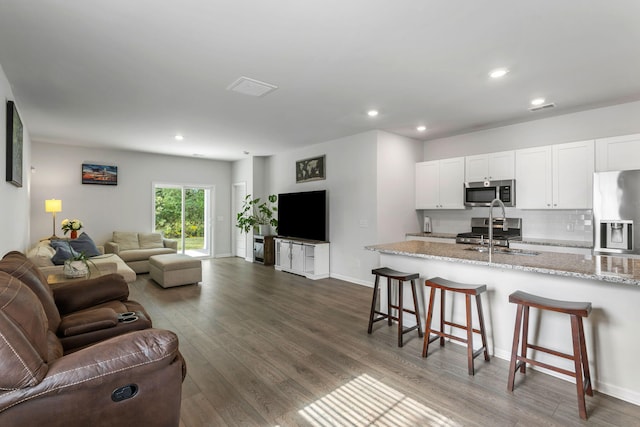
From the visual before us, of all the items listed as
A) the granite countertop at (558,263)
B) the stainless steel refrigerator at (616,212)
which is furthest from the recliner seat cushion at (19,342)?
the stainless steel refrigerator at (616,212)

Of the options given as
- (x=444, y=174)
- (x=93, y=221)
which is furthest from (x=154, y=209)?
(x=444, y=174)

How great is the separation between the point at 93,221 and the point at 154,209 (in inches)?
48.0

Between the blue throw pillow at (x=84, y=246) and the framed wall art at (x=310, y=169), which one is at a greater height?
the framed wall art at (x=310, y=169)

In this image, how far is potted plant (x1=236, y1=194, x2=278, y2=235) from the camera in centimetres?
739

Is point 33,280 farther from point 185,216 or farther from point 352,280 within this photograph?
point 185,216

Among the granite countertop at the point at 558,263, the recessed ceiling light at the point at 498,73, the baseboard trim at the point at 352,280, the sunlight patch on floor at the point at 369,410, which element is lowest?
the sunlight patch on floor at the point at 369,410

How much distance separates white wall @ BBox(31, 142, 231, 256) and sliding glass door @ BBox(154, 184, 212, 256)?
0.19m

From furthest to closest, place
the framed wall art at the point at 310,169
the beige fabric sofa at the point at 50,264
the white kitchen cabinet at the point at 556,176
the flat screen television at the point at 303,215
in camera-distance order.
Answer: the framed wall art at the point at 310,169 → the flat screen television at the point at 303,215 → the white kitchen cabinet at the point at 556,176 → the beige fabric sofa at the point at 50,264

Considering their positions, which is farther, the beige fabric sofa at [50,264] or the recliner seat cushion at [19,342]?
the beige fabric sofa at [50,264]

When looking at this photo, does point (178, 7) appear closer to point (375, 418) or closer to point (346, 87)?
point (346, 87)

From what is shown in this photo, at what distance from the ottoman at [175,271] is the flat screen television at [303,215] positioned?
2063 millimetres

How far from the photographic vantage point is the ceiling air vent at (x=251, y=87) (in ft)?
10.5

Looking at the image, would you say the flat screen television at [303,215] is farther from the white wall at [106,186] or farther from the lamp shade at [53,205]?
the lamp shade at [53,205]

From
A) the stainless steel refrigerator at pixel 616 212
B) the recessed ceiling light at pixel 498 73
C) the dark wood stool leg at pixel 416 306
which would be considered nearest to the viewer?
the recessed ceiling light at pixel 498 73
